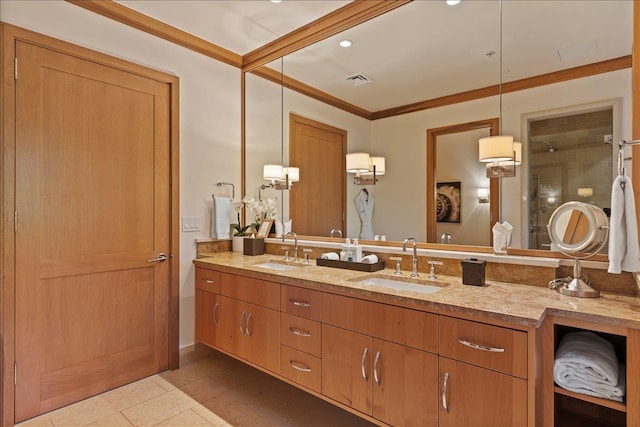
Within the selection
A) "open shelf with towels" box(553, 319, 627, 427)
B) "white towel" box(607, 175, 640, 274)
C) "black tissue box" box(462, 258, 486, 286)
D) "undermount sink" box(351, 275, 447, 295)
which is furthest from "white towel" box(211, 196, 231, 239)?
"white towel" box(607, 175, 640, 274)

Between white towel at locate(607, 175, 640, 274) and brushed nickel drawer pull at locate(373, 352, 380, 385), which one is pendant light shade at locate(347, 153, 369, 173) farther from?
white towel at locate(607, 175, 640, 274)

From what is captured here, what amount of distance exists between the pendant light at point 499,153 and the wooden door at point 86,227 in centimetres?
232

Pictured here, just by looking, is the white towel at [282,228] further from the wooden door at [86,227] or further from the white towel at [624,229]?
the white towel at [624,229]

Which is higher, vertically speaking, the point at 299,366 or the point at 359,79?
the point at 359,79

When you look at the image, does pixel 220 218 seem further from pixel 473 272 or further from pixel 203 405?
pixel 473 272

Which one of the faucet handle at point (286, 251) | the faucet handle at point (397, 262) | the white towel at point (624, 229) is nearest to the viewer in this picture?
the white towel at point (624, 229)

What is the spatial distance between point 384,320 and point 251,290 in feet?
3.32

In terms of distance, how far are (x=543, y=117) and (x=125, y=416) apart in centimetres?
299

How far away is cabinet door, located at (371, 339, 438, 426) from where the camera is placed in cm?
151

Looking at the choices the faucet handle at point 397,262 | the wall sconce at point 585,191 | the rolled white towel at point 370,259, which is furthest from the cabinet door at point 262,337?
the wall sconce at point 585,191

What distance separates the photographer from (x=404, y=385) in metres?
1.59

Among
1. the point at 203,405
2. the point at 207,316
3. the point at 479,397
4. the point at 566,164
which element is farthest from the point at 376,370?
the point at 207,316

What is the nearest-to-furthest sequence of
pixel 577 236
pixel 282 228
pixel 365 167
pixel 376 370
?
pixel 577 236, pixel 376 370, pixel 365 167, pixel 282 228

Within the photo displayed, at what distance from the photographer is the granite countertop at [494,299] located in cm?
129
